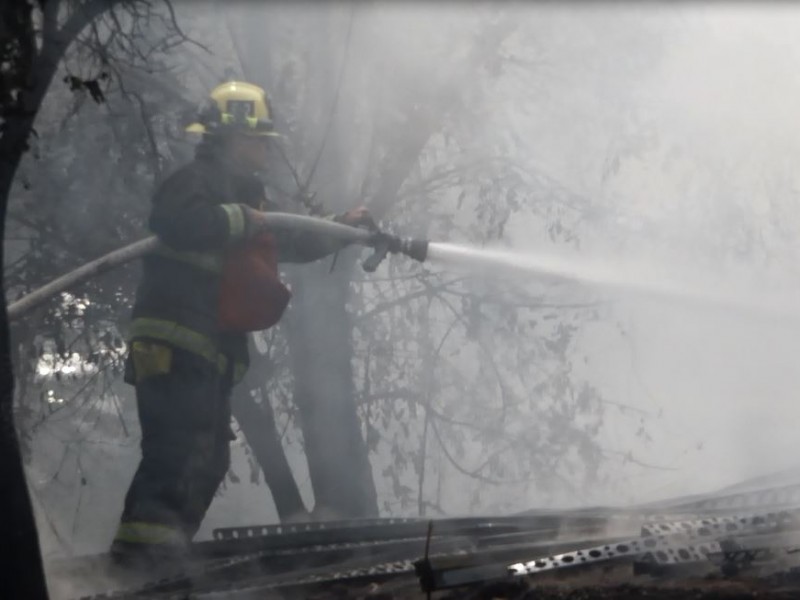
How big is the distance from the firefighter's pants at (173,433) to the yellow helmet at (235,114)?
3.19ft

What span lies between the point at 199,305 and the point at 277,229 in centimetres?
45

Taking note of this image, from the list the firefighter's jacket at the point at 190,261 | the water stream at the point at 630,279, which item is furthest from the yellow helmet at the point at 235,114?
the water stream at the point at 630,279

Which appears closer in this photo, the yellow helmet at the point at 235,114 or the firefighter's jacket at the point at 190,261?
the firefighter's jacket at the point at 190,261

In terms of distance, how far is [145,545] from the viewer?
4.79 m

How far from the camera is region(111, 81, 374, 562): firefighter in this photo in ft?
16.6

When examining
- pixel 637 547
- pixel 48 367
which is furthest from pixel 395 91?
A: pixel 637 547

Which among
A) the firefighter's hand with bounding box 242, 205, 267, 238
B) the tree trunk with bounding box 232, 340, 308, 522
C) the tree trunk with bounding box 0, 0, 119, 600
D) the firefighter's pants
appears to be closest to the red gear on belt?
the firefighter's hand with bounding box 242, 205, 267, 238

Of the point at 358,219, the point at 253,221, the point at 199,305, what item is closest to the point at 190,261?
the point at 199,305

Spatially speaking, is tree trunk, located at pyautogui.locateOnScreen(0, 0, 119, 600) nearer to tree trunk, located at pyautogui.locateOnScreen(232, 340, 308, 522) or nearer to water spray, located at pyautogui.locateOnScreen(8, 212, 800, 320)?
water spray, located at pyautogui.locateOnScreen(8, 212, 800, 320)

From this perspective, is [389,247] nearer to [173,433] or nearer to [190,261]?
[190,261]

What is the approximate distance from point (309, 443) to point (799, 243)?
13.3 ft

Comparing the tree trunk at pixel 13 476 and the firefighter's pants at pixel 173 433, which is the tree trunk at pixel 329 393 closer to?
the firefighter's pants at pixel 173 433

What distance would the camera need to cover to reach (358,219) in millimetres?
5613

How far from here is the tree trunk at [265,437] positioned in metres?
7.65
